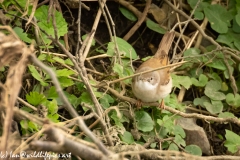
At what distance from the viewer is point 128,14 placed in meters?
3.76

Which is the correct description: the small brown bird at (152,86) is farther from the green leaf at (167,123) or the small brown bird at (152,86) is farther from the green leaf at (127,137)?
the green leaf at (127,137)

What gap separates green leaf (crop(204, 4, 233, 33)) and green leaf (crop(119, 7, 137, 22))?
683mm

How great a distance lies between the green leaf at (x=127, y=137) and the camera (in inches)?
102

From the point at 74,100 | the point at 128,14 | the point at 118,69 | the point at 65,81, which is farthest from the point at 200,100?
→ the point at 65,81

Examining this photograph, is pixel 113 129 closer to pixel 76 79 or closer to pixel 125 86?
pixel 76 79

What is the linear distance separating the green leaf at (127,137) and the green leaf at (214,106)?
3.14 feet

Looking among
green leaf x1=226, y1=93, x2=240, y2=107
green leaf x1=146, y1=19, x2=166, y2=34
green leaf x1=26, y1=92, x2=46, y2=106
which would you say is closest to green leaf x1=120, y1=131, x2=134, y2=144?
green leaf x1=26, y1=92, x2=46, y2=106

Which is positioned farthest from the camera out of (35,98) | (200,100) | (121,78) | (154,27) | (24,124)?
(154,27)

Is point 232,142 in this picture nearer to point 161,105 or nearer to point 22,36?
Result: point 161,105

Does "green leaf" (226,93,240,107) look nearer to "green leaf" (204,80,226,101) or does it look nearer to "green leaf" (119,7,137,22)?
"green leaf" (204,80,226,101)

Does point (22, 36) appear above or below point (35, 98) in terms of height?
above

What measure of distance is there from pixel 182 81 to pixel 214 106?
34cm

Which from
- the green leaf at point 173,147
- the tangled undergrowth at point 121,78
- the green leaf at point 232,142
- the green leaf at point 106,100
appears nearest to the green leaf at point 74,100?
the tangled undergrowth at point 121,78

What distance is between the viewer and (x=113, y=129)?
2.55m
